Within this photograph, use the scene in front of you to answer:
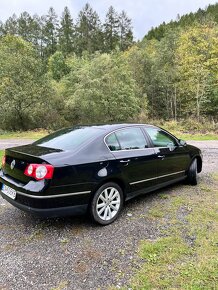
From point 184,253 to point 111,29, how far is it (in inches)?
2038

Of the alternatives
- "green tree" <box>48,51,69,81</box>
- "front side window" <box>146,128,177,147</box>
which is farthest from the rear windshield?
"green tree" <box>48,51,69,81</box>

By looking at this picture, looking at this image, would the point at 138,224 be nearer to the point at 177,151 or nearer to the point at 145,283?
the point at 145,283

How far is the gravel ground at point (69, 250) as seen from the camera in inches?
99.6

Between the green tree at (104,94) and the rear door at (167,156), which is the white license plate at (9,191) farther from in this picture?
the green tree at (104,94)

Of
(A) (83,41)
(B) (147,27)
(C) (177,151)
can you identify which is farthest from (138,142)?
(B) (147,27)

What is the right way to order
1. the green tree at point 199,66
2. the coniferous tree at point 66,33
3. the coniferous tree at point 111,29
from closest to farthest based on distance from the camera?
the green tree at point 199,66, the coniferous tree at point 66,33, the coniferous tree at point 111,29

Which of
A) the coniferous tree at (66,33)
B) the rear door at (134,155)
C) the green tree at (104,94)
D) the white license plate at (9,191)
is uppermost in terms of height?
the coniferous tree at (66,33)

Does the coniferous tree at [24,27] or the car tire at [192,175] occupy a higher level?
the coniferous tree at [24,27]

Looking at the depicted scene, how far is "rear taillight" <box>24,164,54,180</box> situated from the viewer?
3.15 metres

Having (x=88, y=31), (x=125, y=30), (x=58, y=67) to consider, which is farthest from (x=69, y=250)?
(x=125, y=30)

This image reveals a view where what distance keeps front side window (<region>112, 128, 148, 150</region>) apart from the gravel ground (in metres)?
1.04

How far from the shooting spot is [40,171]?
3.18 meters

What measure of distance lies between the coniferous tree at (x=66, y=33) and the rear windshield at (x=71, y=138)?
4492 cm

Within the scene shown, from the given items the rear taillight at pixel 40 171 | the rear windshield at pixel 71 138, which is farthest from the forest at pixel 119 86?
the rear taillight at pixel 40 171
